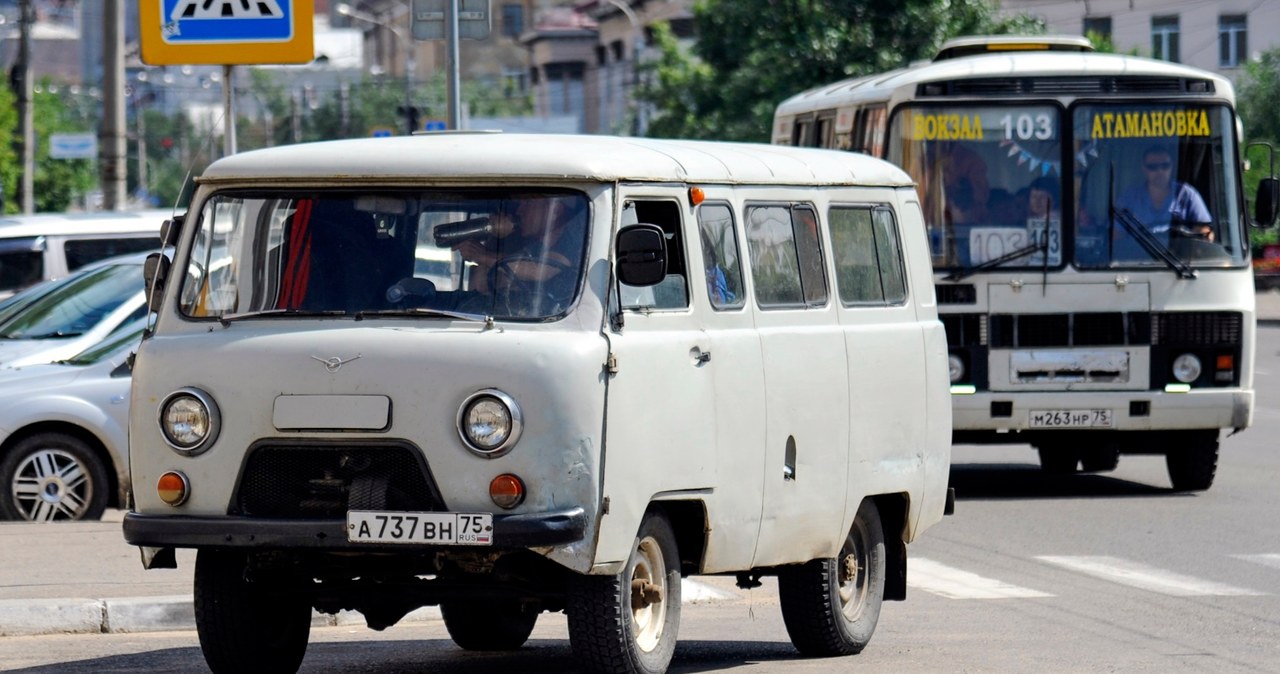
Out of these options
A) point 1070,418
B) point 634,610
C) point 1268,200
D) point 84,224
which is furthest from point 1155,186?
point 634,610

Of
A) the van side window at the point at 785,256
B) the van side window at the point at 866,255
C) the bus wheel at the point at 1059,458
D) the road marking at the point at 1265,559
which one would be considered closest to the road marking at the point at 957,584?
the road marking at the point at 1265,559

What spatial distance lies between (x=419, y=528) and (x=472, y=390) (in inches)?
17.6

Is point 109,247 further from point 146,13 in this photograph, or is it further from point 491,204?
point 491,204

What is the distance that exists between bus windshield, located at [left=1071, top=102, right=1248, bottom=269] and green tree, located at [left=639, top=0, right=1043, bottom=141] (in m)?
25.8

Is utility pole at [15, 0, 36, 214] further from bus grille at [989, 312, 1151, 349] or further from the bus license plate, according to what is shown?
the bus license plate

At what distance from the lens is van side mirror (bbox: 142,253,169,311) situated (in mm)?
7441

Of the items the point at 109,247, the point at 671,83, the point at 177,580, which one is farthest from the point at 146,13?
the point at 671,83

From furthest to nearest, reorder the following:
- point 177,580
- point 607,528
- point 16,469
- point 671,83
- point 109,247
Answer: point 671,83 → point 109,247 → point 16,469 → point 177,580 → point 607,528

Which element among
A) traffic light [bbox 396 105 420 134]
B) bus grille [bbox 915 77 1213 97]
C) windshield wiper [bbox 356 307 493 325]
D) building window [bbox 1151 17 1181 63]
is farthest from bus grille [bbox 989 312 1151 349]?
building window [bbox 1151 17 1181 63]

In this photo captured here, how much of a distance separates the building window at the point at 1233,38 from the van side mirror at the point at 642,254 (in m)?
57.6

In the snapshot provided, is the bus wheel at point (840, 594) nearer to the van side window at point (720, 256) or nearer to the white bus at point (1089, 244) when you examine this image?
the van side window at point (720, 256)

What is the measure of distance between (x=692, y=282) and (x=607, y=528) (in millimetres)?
1086

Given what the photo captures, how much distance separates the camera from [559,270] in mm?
6953

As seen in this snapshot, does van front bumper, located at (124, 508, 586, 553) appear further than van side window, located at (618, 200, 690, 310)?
No
